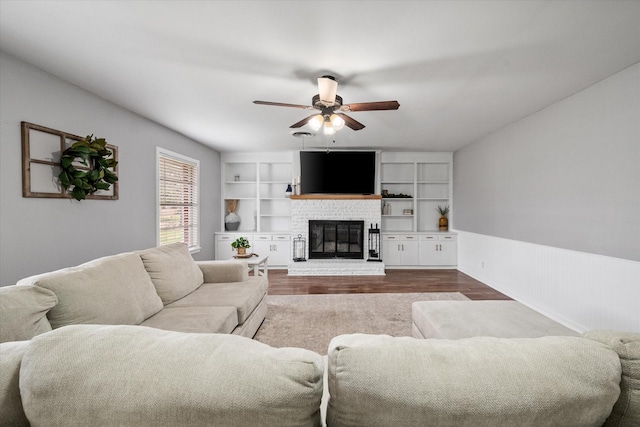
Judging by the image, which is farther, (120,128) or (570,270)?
(120,128)

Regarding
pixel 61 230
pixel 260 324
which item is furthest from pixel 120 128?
pixel 260 324

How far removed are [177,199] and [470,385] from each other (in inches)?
200

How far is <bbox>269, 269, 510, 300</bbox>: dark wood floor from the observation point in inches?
180

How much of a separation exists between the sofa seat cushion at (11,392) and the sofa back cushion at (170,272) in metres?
1.85

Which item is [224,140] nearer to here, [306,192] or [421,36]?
[306,192]

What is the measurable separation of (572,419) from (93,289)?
2.27 metres

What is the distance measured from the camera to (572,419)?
640 mm

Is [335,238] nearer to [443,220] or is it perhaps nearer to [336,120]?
[443,220]

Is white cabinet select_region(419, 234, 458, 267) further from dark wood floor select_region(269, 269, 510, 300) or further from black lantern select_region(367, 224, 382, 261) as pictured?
black lantern select_region(367, 224, 382, 261)

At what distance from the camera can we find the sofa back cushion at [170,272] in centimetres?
247

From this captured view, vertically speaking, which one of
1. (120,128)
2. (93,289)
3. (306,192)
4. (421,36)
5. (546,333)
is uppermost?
(421,36)

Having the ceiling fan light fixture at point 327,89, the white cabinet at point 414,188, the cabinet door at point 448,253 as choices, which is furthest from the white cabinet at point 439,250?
the ceiling fan light fixture at point 327,89

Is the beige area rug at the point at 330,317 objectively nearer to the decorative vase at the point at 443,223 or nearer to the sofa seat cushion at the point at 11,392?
the sofa seat cushion at the point at 11,392

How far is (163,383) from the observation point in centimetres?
61
